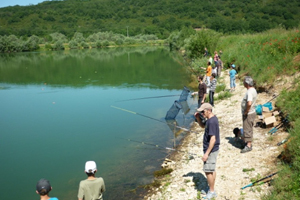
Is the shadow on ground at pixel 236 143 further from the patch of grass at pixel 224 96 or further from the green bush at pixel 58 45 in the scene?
the green bush at pixel 58 45

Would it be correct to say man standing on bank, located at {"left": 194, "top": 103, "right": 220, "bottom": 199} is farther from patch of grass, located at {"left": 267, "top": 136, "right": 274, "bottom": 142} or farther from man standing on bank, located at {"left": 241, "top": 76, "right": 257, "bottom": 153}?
patch of grass, located at {"left": 267, "top": 136, "right": 274, "bottom": 142}

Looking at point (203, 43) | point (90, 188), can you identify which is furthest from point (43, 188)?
point (203, 43)

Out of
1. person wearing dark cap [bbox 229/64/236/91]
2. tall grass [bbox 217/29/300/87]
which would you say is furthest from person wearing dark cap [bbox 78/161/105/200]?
person wearing dark cap [bbox 229/64/236/91]

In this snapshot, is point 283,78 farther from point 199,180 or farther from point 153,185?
point 153,185

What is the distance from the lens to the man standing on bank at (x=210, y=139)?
5258 mm

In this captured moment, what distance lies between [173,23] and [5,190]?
152 meters

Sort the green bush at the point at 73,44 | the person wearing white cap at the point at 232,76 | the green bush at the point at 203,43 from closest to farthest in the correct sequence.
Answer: the person wearing white cap at the point at 232,76 < the green bush at the point at 203,43 < the green bush at the point at 73,44

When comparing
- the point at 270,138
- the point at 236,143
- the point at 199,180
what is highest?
the point at 270,138

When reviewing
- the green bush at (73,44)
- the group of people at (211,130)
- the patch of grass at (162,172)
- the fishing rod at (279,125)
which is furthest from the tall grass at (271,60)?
the green bush at (73,44)

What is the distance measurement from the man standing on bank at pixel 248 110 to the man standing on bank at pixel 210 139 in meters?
1.80

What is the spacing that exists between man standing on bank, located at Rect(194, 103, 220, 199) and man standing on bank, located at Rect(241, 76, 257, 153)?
180 centimetres

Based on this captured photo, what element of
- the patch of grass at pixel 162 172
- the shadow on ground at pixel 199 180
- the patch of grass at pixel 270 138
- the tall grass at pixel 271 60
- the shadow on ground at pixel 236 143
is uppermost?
the tall grass at pixel 271 60

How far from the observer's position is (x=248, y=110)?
7059mm

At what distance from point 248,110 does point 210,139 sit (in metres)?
2.25
